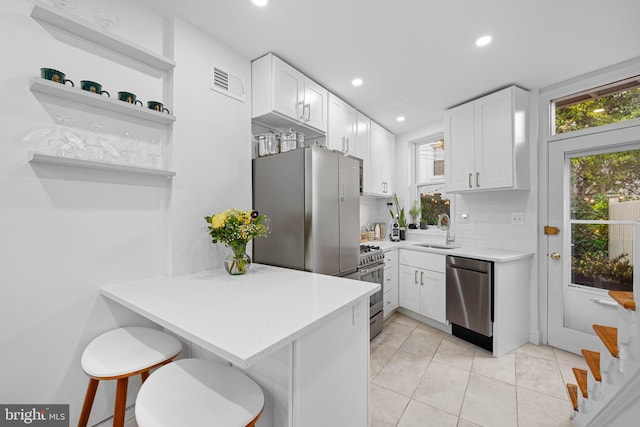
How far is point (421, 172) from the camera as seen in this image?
4.05m

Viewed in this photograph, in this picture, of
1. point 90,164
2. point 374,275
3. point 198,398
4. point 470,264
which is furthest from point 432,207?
point 90,164

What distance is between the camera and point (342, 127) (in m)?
3.02

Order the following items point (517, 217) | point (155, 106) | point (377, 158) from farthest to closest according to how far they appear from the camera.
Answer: point (377, 158) < point (517, 217) < point (155, 106)

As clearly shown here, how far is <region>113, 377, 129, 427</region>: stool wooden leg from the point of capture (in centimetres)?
113

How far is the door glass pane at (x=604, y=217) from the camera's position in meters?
2.27

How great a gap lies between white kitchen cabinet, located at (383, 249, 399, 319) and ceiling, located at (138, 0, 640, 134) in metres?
1.94

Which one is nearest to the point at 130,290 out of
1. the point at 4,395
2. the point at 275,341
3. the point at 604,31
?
the point at 4,395

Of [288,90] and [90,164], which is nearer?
[90,164]

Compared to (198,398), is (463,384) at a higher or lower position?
lower

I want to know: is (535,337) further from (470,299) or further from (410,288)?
(410,288)

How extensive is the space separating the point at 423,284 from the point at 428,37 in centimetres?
248

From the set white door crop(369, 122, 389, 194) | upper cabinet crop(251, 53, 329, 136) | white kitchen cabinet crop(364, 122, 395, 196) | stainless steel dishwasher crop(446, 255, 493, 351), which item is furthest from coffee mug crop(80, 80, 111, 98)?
stainless steel dishwasher crop(446, 255, 493, 351)

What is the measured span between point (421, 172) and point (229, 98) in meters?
3.00

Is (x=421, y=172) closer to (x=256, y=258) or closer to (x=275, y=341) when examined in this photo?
(x=256, y=258)
